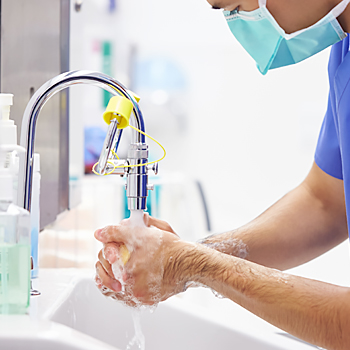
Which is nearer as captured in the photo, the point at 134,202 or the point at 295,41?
the point at 134,202

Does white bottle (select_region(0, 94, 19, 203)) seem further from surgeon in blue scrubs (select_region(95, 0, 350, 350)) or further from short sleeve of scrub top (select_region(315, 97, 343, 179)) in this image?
short sleeve of scrub top (select_region(315, 97, 343, 179))

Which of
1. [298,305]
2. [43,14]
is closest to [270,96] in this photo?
[43,14]

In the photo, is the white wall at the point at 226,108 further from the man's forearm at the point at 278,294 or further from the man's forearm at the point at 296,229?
the man's forearm at the point at 278,294

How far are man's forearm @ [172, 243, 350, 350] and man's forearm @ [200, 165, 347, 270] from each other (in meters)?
0.20

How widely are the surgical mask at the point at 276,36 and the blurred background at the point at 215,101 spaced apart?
1.49 metres

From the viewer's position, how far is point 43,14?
92 cm

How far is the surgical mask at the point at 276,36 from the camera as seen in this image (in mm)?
667

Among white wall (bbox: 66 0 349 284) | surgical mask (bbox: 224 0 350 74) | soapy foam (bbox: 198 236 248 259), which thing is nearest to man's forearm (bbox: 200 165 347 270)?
soapy foam (bbox: 198 236 248 259)

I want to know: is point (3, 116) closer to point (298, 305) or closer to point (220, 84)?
point (298, 305)

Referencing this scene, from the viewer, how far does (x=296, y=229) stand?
84cm

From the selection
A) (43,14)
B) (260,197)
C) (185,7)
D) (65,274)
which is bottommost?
(260,197)

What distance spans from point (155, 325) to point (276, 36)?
0.49m

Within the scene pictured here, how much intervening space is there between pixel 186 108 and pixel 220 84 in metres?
0.23

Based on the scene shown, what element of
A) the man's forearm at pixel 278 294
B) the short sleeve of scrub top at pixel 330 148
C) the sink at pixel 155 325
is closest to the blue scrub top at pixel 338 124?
the short sleeve of scrub top at pixel 330 148
